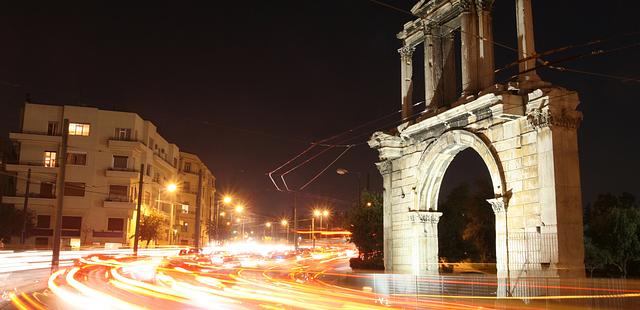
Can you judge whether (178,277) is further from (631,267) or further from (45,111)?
(45,111)

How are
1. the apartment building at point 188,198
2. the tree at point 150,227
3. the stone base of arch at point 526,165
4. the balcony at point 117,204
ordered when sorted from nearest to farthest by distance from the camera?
the stone base of arch at point 526,165 → the balcony at point 117,204 → the tree at point 150,227 → the apartment building at point 188,198

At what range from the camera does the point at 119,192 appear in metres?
56.1

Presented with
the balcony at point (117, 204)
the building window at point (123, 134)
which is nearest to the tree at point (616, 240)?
the balcony at point (117, 204)

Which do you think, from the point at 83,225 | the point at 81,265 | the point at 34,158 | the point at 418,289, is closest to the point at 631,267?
the point at 418,289

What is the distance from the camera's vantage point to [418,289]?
60.3 ft

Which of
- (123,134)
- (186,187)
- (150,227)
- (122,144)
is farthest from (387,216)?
(186,187)

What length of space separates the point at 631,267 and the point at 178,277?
24463 mm

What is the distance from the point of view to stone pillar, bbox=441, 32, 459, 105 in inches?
858

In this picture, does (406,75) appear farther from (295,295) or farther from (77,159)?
(77,159)

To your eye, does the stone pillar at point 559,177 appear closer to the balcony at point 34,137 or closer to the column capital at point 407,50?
the column capital at point 407,50

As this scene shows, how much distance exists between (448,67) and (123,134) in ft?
142

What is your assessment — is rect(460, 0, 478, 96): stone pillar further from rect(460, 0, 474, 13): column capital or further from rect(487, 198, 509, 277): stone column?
rect(487, 198, 509, 277): stone column

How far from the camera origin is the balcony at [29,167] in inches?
2153

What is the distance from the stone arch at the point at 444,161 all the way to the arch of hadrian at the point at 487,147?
0.04 m
